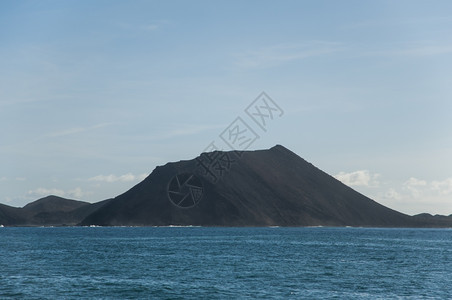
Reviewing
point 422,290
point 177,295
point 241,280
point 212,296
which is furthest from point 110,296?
point 422,290

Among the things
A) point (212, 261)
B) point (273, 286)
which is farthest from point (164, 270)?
point (273, 286)

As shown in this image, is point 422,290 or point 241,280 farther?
point 241,280

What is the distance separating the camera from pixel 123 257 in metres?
84.5

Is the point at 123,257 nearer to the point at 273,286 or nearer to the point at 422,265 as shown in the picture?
the point at 273,286

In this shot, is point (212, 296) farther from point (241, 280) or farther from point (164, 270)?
point (164, 270)

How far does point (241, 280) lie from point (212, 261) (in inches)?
847

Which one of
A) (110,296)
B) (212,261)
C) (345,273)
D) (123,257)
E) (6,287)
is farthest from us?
(123,257)

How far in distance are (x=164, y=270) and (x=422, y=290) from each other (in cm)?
2954

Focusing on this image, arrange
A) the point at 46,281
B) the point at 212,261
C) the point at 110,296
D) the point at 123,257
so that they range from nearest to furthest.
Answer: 1. the point at 110,296
2. the point at 46,281
3. the point at 212,261
4. the point at 123,257

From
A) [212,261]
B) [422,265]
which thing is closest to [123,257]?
[212,261]

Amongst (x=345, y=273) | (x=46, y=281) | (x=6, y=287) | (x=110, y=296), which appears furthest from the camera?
(x=345, y=273)

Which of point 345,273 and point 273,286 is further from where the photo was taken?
point 345,273

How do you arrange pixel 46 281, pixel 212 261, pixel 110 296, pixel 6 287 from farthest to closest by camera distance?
pixel 212 261 → pixel 46 281 → pixel 6 287 → pixel 110 296

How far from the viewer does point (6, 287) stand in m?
50.1
